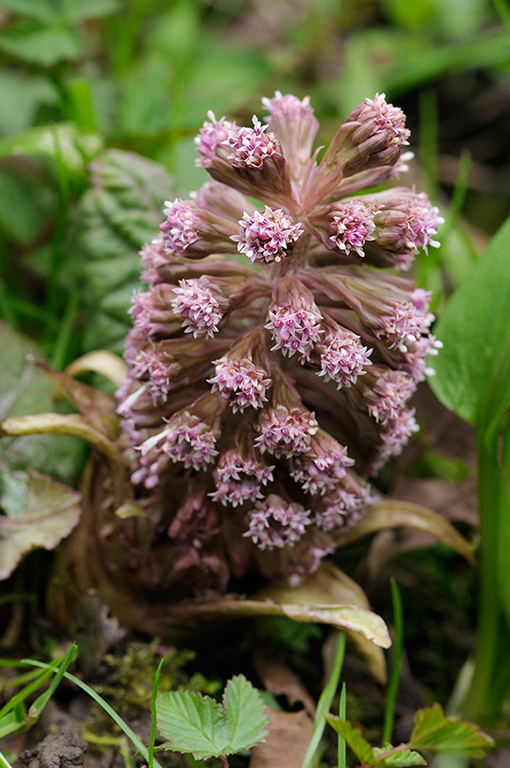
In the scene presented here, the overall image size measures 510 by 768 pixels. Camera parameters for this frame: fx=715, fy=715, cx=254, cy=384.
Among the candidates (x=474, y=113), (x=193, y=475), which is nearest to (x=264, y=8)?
(x=474, y=113)

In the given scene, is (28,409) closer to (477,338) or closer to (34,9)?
(477,338)

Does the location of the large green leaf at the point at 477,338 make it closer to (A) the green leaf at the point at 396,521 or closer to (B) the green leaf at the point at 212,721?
(A) the green leaf at the point at 396,521

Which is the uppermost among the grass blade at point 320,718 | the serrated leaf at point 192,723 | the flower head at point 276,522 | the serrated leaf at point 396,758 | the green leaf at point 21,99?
the green leaf at point 21,99

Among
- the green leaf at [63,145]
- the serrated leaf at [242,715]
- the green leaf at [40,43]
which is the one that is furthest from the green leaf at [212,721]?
the green leaf at [40,43]

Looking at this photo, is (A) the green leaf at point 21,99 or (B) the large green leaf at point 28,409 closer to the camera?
(B) the large green leaf at point 28,409

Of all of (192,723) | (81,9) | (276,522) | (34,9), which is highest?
(81,9)

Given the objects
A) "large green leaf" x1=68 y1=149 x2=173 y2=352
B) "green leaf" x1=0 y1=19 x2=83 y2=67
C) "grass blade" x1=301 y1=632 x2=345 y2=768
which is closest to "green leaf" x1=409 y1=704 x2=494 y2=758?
"grass blade" x1=301 y1=632 x2=345 y2=768

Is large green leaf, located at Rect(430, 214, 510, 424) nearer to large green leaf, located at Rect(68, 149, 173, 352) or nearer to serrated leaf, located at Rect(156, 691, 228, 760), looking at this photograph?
large green leaf, located at Rect(68, 149, 173, 352)

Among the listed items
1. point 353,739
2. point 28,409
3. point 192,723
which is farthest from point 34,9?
point 353,739
